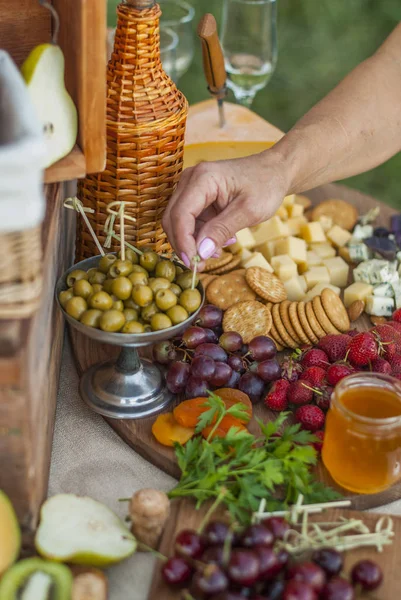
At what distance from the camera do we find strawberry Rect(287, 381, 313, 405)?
110cm

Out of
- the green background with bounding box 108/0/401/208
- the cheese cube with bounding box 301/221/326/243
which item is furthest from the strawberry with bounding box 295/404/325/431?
the green background with bounding box 108/0/401/208

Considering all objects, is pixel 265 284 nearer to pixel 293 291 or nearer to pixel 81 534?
pixel 293 291

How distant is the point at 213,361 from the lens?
111 centimetres

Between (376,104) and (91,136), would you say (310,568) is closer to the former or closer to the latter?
(91,136)

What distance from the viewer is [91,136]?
38.9 inches

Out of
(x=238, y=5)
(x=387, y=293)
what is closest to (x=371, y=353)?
(x=387, y=293)

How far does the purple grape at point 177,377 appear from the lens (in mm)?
1105

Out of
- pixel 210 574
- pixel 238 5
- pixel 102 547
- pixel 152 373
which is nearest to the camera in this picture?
pixel 210 574

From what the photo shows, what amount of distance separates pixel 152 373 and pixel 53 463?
21cm

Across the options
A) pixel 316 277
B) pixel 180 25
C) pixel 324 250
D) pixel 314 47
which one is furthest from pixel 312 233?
pixel 314 47

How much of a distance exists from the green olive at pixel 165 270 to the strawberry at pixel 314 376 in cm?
25

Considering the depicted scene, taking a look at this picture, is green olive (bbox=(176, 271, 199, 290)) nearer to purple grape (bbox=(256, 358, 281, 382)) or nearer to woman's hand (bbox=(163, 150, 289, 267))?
woman's hand (bbox=(163, 150, 289, 267))

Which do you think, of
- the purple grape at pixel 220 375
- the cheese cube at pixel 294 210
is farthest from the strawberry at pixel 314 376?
the cheese cube at pixel 294 210

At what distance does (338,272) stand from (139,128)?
0.52m
